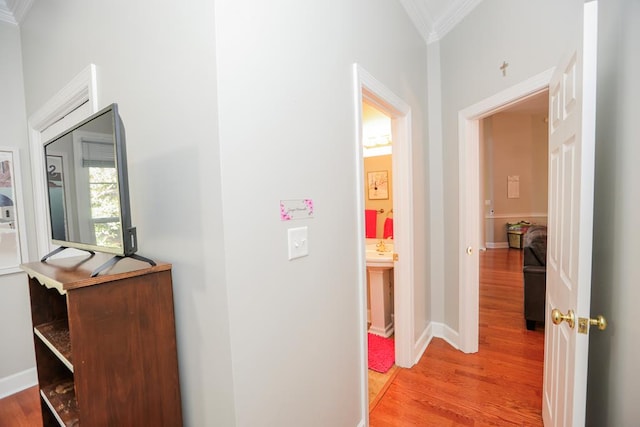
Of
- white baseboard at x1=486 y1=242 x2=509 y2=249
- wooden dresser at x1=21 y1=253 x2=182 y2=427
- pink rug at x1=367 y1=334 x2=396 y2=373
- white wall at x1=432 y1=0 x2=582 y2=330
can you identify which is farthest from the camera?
white baseboard at x1=486 y1=242 x2=509 y2=249

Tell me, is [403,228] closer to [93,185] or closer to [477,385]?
[477,385]

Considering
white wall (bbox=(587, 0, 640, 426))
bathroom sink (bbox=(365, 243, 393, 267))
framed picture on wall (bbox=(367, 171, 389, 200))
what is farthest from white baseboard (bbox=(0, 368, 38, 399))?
white wall (bbox=(587, 0, 640, 426))

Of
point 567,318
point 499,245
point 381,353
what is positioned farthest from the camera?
point 499,245

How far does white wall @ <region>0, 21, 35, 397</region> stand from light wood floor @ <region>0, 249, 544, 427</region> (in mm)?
198

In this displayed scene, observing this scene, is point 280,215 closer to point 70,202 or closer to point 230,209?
point 230,209

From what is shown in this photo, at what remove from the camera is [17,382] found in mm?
2248

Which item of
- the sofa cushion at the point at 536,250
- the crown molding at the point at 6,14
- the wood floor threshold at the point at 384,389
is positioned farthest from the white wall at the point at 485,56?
the crown molding at the point at 6,14

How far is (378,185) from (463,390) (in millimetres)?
2028

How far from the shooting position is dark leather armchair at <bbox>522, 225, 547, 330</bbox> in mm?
2809

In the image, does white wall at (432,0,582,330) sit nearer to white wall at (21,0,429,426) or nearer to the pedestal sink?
the pedestal sink

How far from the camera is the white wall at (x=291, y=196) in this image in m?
1.00

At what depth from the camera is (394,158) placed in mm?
2314

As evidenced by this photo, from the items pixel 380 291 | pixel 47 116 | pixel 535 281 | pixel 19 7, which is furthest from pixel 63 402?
pixel 535 281

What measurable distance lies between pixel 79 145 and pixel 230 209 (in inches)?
31.2
